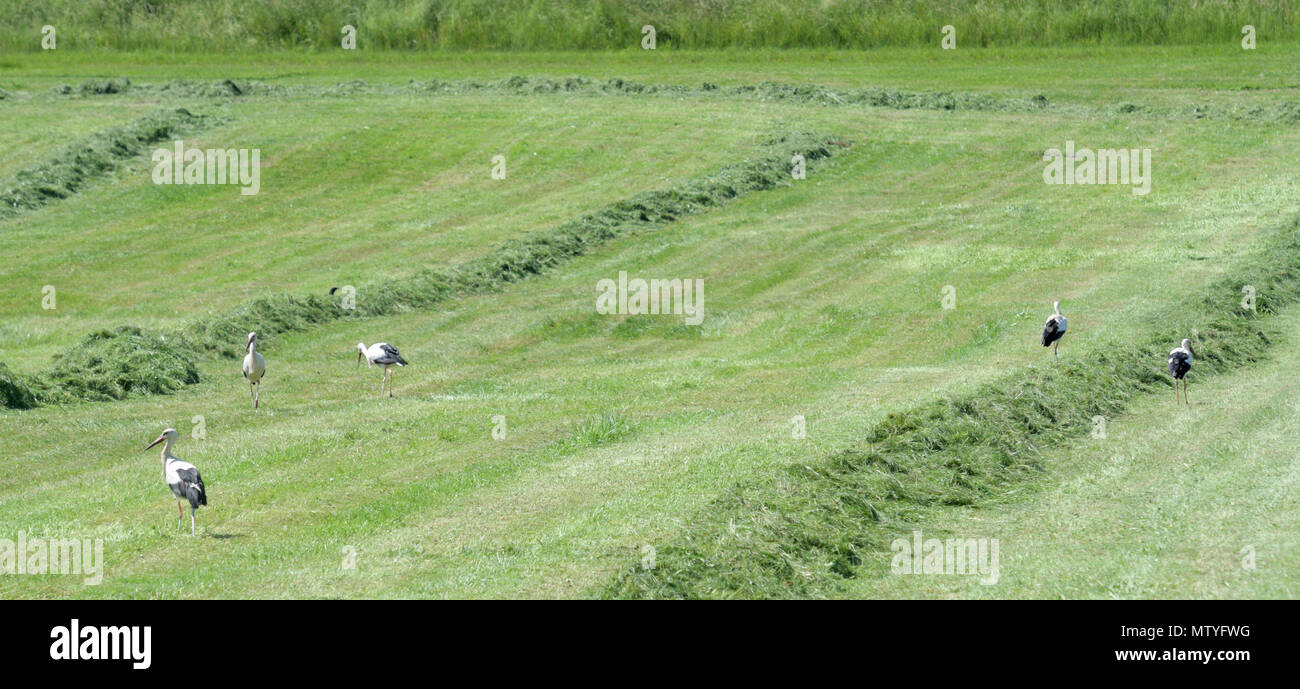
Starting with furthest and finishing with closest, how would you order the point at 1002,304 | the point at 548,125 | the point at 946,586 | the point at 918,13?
the point at 918,13
the point at 548,125
the point at 1002,304
the point at 946,586

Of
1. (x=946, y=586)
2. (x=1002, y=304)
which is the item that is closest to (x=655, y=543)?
(x=946, y=586)

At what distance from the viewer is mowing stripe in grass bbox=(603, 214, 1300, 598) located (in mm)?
16953

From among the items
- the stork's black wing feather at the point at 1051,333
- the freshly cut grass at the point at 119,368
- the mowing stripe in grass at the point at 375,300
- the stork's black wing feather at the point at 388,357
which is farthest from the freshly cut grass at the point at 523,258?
the stork's black wing feather at the point at 1051,333

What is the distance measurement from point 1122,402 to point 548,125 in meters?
39.6

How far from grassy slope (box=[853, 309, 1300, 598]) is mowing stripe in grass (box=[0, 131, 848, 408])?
17.8 meters

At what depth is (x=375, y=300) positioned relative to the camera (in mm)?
39500

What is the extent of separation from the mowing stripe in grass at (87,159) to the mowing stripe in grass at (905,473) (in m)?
38.8

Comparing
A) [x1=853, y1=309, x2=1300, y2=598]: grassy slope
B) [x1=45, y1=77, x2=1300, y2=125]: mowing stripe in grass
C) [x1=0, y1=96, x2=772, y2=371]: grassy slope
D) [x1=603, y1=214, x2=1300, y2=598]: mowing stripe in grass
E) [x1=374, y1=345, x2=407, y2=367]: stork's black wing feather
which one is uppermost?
[x1=45, y1=77, x2=1300, y2=125]: mowing stripe in grass

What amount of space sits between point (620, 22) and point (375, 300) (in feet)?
159

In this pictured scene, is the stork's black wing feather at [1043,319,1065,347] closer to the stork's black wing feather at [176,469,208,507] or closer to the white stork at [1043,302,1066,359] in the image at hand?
the white stork at [1043,302,1066,359]

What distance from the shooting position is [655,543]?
58.3ft

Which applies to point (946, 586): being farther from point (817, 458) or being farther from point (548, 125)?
point (548, 125)

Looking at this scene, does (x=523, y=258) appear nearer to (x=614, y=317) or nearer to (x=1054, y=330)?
(x=614, y=317)

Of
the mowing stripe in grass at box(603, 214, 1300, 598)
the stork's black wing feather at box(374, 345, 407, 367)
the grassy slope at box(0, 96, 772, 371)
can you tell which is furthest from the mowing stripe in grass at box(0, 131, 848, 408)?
the mowing stripe in grass at box(603, 214, 1300, 598)
